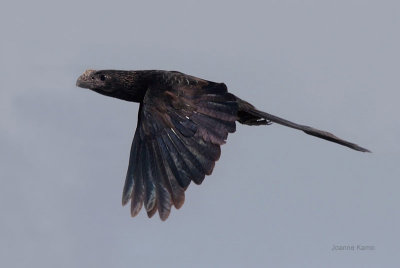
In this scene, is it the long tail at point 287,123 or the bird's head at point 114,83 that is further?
the bird's head at point 114,83

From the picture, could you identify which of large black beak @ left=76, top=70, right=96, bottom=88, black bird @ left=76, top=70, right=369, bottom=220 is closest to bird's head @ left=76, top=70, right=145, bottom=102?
large black beak @ left=76, top=70, right=96, bottom=88

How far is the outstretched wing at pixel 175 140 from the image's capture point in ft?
41.5

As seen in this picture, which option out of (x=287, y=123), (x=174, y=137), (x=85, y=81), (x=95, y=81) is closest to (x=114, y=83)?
(x=95, y=81)

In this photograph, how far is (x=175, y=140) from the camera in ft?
42.5

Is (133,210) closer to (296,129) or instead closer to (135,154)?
(135,154)

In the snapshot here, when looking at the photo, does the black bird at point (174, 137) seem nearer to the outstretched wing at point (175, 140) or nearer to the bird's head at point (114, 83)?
the outstretched wing at point (175, 140)

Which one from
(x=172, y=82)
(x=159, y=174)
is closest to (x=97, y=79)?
(x=172, y=82)

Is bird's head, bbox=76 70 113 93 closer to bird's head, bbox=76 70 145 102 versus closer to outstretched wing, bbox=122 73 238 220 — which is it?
bird's head, bbox=76 70 145 102

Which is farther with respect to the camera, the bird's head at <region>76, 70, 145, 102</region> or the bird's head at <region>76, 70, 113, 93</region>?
the bird's head at <region>76, 70, 113, 93</region>

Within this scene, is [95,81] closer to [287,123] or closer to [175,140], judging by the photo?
[175,140]

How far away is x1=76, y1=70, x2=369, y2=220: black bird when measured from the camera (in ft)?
41.5

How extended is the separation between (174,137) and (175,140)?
0.05 meters

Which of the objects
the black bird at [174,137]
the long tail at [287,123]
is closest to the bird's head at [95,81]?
the black bird at [174,137]

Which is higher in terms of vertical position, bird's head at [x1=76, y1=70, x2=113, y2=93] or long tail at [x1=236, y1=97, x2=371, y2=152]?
bird's head at [x1=76, y1=70, x2=113, y2=93]
